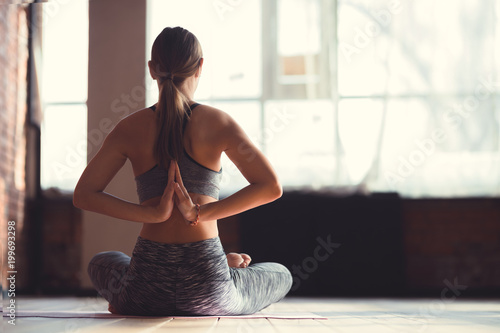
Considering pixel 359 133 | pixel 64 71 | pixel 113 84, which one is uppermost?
pixel 64 71

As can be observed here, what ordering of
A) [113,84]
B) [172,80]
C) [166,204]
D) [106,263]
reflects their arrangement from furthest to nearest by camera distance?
[113,84] < [106,263] < [172,80] < [166,204]

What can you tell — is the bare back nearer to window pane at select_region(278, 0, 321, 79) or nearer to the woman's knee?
the woman's knee

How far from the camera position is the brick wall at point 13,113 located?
11.6ft

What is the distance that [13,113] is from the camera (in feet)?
12.2

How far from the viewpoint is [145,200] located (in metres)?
1.47

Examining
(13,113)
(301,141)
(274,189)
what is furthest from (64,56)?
(274,189)

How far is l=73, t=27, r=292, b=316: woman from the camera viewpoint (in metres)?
1.43

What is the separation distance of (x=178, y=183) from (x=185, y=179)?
5cm

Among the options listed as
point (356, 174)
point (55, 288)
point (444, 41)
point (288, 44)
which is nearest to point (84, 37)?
point (288, 44)

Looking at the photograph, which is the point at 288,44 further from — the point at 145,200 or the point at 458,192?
the point at 145,200

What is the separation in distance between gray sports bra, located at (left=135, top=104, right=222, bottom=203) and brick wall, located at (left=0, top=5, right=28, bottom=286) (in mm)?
2384

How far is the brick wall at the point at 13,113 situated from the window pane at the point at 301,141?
1781mm

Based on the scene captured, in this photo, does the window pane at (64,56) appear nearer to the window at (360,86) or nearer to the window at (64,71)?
the window at (64,71)

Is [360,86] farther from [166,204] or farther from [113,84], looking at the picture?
[166,204]
